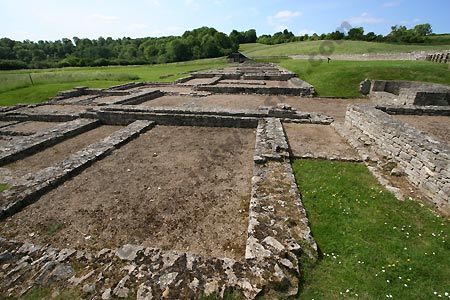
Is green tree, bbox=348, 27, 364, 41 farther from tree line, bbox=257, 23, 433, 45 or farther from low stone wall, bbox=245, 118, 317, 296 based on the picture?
low stone wall, bbox=245, 118, 317, 296

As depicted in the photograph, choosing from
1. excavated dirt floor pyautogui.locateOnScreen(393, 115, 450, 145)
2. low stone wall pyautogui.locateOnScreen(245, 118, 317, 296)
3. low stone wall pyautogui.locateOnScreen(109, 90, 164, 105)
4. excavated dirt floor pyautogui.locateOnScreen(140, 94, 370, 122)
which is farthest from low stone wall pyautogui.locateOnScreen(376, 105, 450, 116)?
low stone wall pyautogui.locateOnScreen(109, 90, 164, 105)

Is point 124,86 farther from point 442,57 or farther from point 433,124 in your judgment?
point 442,57

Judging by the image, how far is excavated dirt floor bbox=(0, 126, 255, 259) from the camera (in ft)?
14.9

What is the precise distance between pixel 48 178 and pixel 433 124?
Result: 14.7m

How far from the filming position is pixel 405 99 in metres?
14.7

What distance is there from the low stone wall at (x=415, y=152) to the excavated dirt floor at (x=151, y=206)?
4.51 meters

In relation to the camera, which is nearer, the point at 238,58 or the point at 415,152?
the point at 415,152

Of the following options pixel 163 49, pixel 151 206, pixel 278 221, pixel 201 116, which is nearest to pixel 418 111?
pixel 201 116

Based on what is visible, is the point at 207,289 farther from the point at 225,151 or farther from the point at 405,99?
the point at 405,99

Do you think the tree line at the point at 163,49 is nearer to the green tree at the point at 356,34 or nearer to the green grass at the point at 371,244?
the green tree at the point at 356,34

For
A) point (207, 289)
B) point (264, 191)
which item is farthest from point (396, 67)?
point (207, 289)

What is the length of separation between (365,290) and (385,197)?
308cm

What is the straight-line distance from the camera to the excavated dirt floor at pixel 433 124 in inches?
344

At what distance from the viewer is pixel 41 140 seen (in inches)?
362
